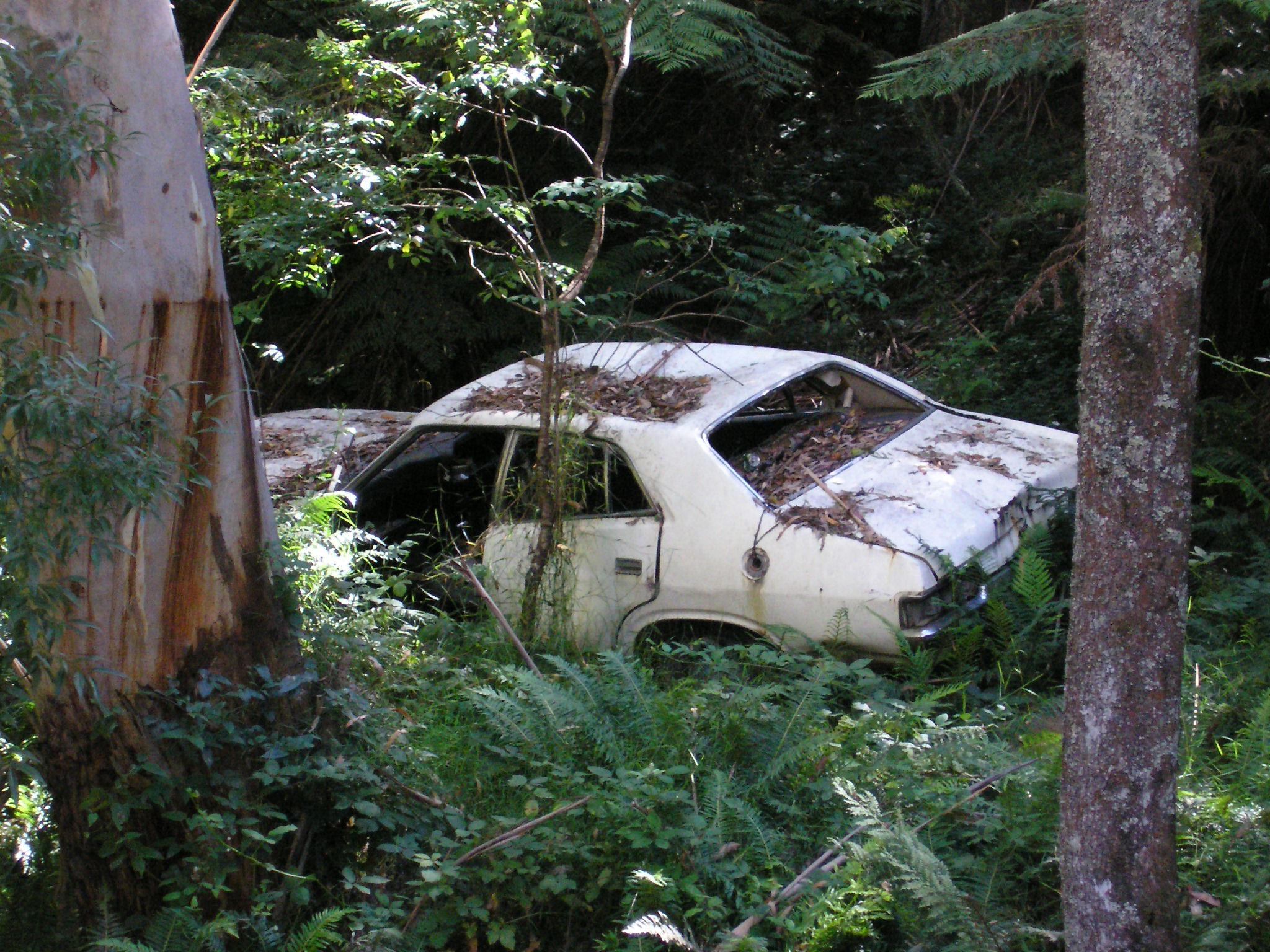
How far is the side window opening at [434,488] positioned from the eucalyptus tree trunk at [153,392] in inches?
87.2

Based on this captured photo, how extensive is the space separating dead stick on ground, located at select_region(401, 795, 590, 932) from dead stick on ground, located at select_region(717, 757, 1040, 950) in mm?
611

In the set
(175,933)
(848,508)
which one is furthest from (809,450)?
(175,933)

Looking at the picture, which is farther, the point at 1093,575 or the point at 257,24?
the point at 257,24

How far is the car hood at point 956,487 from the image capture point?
13.6ft

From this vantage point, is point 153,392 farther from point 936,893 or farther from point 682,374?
point 682,374

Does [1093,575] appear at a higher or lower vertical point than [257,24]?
lower

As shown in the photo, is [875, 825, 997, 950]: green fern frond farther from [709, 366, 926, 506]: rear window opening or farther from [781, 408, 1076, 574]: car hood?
[709, 366, 926, 506]: rear window opening

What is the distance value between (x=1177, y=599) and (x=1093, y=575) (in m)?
0.18

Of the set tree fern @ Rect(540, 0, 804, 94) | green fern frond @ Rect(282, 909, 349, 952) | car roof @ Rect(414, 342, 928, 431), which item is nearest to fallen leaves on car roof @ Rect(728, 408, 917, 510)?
car roof @ Rect(414, 342, 928, 431)

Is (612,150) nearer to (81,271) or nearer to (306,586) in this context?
(306,586)

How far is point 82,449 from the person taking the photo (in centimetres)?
248

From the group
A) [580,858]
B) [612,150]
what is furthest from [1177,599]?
[612,150]

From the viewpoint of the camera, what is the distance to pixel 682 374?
5.32 meters

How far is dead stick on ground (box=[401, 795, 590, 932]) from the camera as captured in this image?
302 centimetres
